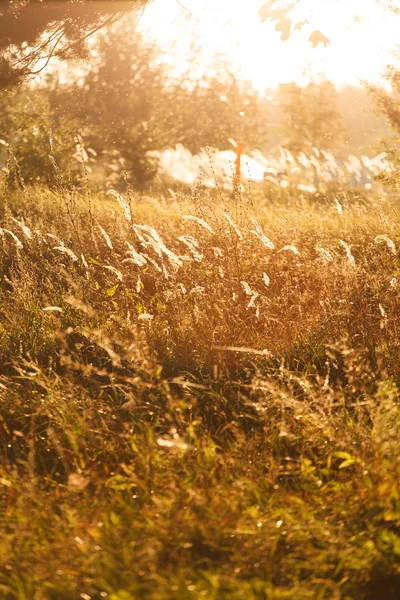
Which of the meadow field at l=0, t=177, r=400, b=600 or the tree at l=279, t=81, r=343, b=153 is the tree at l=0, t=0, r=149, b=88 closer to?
the meadow field at l=0, t=177, r=400, b=600

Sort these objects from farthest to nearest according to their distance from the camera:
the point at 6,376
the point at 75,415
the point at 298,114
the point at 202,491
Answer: the point at 298,114 → the point at 6,376 → the point at 75,415 → the point at 202,491

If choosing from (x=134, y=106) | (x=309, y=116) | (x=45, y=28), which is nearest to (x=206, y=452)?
(x=45, y=28)

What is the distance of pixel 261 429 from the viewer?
3.22m

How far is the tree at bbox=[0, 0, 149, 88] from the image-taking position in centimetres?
627

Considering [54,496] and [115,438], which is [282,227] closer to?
[115,438]

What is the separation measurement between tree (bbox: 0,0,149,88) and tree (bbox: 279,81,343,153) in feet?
67.3

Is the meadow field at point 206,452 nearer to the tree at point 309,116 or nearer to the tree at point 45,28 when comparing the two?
the tree at point 45,28

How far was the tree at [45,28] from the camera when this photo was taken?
20.6ft

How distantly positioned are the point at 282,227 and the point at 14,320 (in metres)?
3.16

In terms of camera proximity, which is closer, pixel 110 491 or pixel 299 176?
pixel 110 491

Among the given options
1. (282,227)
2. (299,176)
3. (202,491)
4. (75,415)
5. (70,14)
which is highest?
(70,14)

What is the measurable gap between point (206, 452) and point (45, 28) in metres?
5.50

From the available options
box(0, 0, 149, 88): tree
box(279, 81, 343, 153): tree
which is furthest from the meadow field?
box(279, 81, 343, 153): tree

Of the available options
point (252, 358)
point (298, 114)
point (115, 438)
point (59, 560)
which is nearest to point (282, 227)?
point (252, 358)
